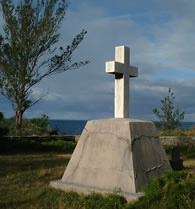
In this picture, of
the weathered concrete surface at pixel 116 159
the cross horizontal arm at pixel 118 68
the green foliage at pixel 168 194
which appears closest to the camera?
the green foliage at pixel 168 194

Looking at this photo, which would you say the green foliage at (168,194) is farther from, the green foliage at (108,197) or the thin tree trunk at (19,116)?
the thin tree trunk at (19,116)

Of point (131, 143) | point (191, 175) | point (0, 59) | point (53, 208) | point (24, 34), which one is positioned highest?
point (24, 34)

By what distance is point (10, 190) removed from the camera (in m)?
5.62

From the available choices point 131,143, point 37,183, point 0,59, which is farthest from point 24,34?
point 131,143

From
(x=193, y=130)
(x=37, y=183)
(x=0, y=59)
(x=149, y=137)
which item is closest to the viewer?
(x=149, y=137)

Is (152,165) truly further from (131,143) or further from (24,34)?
(24,34)

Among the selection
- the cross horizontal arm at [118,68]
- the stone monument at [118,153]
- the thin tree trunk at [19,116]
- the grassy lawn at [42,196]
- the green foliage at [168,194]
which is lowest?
the grassy lawn at [42,196]

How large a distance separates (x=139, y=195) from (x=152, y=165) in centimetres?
80

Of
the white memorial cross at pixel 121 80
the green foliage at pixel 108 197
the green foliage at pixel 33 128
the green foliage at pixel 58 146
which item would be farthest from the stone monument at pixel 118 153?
the green foliage at pixel 33 128

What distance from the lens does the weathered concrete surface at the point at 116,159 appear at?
4.88m

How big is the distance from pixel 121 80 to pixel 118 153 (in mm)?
1261

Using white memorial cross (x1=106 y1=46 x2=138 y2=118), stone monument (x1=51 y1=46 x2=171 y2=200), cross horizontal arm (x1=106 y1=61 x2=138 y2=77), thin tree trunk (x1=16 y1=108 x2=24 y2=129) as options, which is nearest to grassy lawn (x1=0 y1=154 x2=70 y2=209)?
stone monument (x1=51 y1=46 x2=171 y2=200)

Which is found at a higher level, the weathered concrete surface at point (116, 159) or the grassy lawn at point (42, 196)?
the weathered concrete surface at point (116, 159)

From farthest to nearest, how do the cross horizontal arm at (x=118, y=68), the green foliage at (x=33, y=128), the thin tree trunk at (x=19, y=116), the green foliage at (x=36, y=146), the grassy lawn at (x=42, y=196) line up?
→ the thin tree trunk at (x=19, y=116) → the green foliage at (x=33, y=128) → the green foliage at (x=36, y=146) → the cross horizontal arm at (x=118, y=68) → the grassy lawn at (x=42, y=196)
